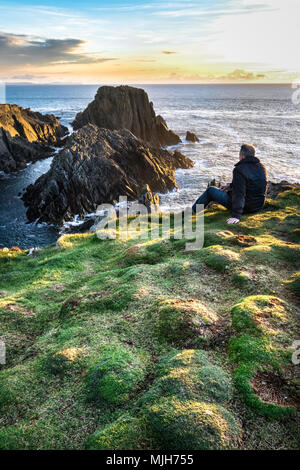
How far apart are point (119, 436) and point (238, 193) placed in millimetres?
11986

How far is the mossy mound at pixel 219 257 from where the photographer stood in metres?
11.1

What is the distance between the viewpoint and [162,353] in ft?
25.4

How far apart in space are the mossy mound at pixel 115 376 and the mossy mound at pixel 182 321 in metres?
1.13

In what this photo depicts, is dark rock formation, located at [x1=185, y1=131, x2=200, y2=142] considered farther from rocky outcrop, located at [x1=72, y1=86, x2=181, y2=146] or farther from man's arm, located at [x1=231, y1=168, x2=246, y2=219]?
man's arm, located at [x1=231, y1=168, x2=246, y2=219]

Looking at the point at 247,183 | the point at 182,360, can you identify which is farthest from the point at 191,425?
the point at 247,183

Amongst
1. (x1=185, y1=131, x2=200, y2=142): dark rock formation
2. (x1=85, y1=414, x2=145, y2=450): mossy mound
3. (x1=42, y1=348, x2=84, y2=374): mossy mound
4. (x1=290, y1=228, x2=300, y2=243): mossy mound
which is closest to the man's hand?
(x1=290, y1=228, x2=300, y2=243): mossy mound

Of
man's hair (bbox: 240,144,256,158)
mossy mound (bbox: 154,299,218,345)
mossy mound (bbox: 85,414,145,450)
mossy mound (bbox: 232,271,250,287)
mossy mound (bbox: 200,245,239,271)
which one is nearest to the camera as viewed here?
mossy mound (bbox: 85,414,145,450)

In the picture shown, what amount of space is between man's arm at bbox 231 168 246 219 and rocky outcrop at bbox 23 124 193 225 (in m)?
35.5

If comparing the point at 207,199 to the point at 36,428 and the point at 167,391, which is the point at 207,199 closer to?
the point at 167,391

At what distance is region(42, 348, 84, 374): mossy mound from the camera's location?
757 cm

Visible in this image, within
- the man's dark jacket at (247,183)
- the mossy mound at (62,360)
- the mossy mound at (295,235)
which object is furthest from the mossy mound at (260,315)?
the man's dark jacket at (247,183)

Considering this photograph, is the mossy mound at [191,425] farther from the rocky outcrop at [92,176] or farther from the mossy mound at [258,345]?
the rocky outcrop at [92,176]

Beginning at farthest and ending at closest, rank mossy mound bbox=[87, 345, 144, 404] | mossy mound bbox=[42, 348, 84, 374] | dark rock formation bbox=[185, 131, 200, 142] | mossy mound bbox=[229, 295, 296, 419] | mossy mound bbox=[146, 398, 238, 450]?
dark rock formation bbox=[185, 131, 200, 142]
mossy mound bbox=[42, 348, 84, 374]
mossy mound bbox=[87, 345, 144, 404]
mossy mound bbox=[229, 295, 296, 419]
mossy mound bbox=[146, 398, 238, 450]

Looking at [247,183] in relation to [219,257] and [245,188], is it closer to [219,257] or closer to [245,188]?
[245,188]
